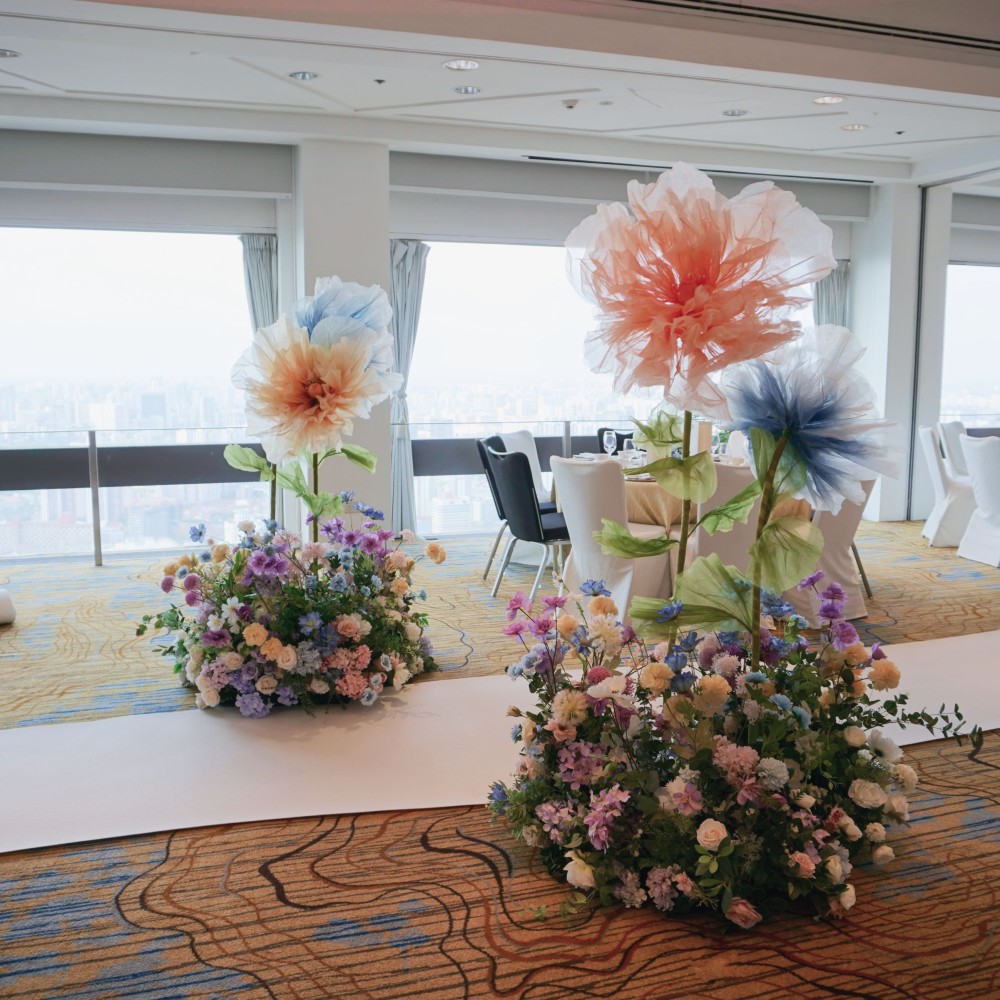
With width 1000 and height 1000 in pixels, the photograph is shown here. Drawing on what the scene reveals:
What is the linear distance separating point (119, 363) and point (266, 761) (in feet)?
18.0

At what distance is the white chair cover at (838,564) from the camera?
18.3 ft

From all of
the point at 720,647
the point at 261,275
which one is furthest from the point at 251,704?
the point at 261,275

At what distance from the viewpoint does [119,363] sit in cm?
826

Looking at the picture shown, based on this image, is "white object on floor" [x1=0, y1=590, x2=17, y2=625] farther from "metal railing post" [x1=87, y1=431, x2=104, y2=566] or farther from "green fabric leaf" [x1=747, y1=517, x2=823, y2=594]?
"green fabric leaf" [x1=747, y1=517, x2=823, y2=594]

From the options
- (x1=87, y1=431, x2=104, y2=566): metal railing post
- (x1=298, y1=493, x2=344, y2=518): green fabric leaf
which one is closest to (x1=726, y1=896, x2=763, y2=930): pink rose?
(x1=298, y1=493, x2=344, y2=518): green fabric leaf

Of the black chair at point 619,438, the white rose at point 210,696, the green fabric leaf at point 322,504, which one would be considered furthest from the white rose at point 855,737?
the black chair at point 619,438

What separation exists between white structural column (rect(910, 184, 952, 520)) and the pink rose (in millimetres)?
8037

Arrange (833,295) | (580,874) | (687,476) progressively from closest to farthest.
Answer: (687,476), (580,874), (833,295)

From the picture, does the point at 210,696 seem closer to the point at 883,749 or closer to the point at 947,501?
the point at 883,749

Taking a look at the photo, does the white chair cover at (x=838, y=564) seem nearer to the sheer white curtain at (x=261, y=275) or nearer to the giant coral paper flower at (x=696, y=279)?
the giant coral paper flower at (x=696, y=279)

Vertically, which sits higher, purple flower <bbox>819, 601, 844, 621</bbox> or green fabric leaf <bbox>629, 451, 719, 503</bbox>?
green fabric leaf <bbox>629, 451, 719, 503</bbox>

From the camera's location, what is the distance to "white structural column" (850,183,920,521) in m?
9.38

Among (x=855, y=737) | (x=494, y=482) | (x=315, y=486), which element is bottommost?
(x=855, y=737)

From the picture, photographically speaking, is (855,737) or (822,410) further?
(855,737)
